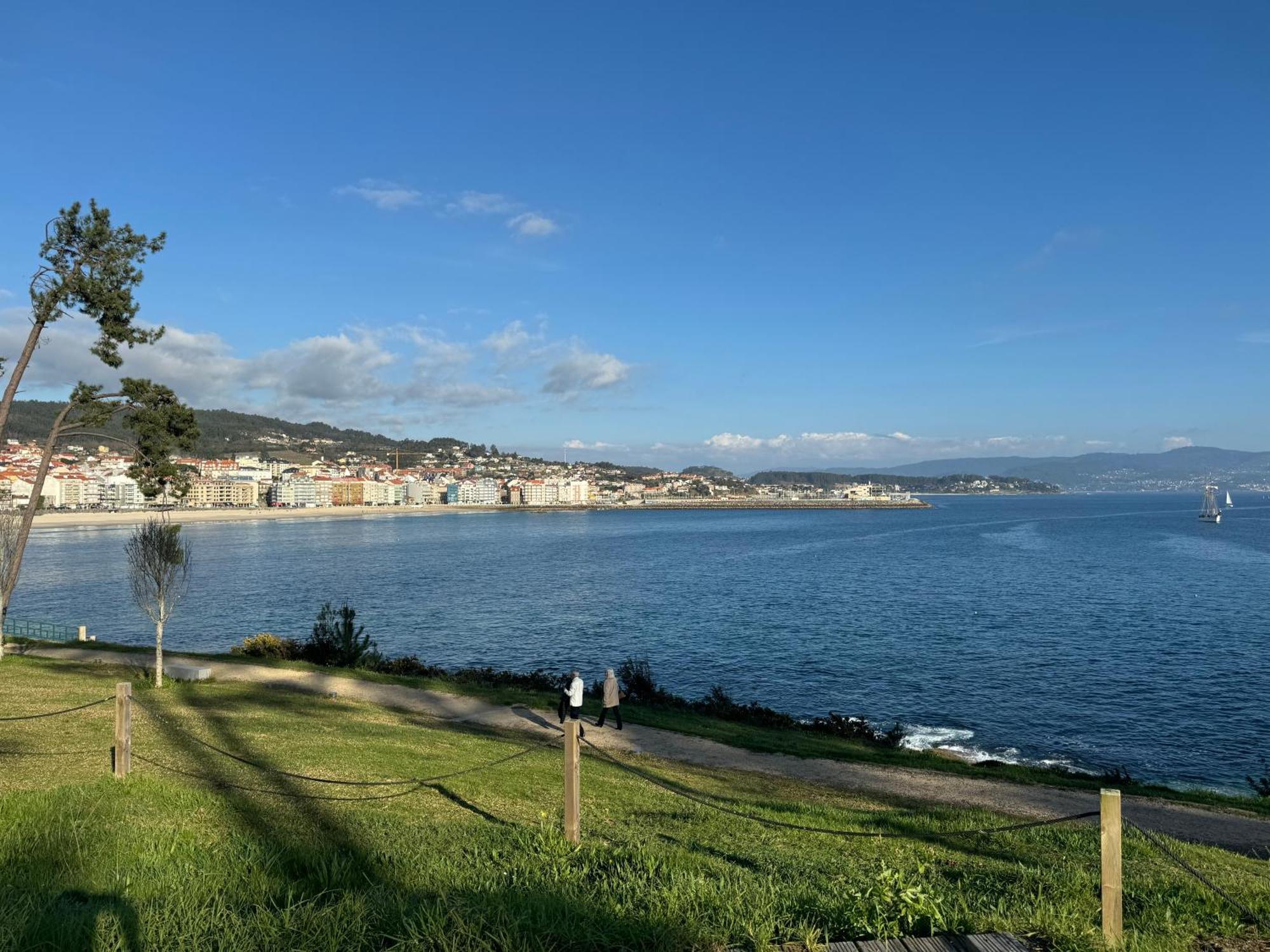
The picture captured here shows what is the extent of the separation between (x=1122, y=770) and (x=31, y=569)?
74678 mm

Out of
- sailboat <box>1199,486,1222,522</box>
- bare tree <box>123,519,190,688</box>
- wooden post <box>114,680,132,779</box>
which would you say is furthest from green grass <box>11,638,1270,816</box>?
sailboat <box>1199,486,1222,522</box>

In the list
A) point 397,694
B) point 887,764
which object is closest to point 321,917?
point 887,764

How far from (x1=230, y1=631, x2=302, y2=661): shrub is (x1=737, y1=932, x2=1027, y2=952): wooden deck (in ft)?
75.7

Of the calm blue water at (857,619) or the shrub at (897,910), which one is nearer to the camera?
the shrub at (897,910)

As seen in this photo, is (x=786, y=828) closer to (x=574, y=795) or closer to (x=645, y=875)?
(x=574, y=795)

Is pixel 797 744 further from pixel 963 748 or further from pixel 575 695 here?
pixel 963 748

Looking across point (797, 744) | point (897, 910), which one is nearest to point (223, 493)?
point (797, 744)

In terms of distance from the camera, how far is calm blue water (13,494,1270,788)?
2472 cm

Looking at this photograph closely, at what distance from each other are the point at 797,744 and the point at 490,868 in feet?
39.6

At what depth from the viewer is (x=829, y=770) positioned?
47.2ft

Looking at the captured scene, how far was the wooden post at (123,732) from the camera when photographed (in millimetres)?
8828

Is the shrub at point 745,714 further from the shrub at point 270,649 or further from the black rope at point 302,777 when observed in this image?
the shrub at point 270,649

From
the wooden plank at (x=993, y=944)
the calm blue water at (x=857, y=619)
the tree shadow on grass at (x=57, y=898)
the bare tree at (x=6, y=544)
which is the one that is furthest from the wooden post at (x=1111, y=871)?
the bare tree at (x=6, y=544)

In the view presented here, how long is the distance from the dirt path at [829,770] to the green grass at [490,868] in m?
1.86
